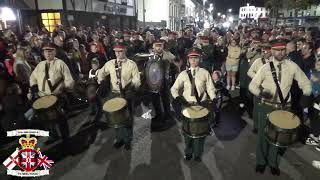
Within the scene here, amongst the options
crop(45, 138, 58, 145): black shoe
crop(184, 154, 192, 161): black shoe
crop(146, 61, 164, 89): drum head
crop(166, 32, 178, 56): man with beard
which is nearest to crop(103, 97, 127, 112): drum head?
crop(184, 154, 192, 161): black shoe

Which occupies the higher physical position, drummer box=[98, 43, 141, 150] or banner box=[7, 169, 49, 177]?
drummer box=[98, 43, 141, 150]

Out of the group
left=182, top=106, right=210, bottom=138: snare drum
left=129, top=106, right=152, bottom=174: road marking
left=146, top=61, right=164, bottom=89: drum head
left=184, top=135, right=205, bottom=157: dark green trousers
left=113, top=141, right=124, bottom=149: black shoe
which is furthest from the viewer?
left=146, top=61, right=164, bottom=89: drum head

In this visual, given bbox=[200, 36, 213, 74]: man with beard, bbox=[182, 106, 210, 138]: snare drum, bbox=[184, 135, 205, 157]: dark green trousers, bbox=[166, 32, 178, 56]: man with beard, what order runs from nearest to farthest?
bbox=[182, 106, 210, 138]: snare drum → bbox=[184, 135, 205, 157]: dark green trousers → bbox=[200, 36, 213, 74]: man with beard → bbox=[166, 32, 178, 56]: man with beard

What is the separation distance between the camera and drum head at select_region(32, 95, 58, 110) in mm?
5465

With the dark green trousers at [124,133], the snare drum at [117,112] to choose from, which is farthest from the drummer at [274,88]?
the dark green trousers at [124,133]

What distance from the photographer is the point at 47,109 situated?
5449 millimetres

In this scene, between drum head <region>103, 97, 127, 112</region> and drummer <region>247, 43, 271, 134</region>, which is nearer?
drum head <region>103, 97, 127, 112</region>

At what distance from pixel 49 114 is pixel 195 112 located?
2704 mm

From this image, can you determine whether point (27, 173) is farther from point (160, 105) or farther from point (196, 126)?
point (160, 105)

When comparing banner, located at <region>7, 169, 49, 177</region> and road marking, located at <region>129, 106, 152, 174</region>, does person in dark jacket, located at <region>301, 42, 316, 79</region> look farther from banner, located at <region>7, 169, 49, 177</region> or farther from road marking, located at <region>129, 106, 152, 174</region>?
banner, located at <region>7, 169, 49, 177</region>

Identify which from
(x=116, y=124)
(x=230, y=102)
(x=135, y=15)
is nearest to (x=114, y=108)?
(x=116, y=124)

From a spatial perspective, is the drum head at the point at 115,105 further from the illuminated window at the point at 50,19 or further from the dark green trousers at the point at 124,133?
the illuminated window at the point at 50,19

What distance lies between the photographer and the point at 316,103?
20.6 ft

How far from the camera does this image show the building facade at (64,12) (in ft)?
62.2
